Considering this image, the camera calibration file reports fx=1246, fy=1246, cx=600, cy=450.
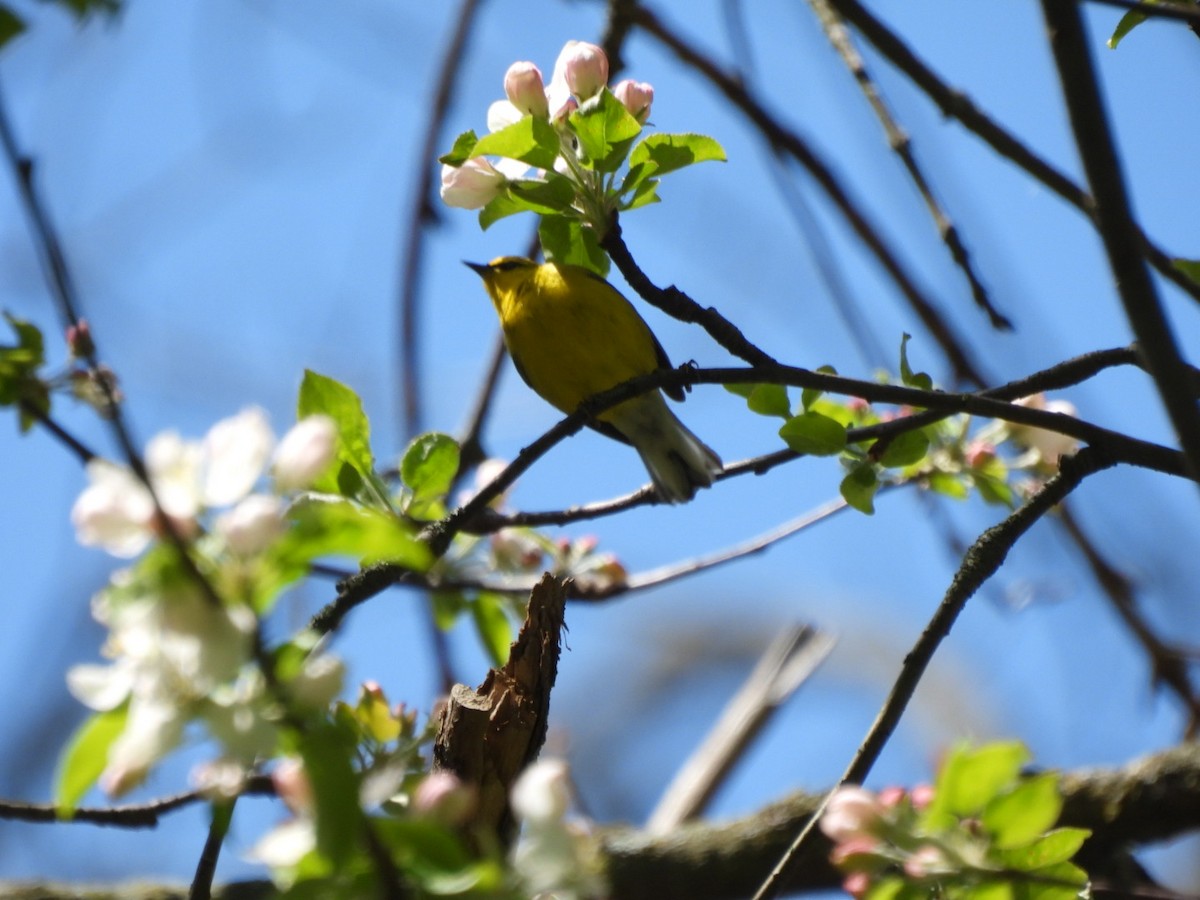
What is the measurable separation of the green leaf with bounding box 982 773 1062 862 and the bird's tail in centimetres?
198

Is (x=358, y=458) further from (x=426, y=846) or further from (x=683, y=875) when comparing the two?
(x=683, y=875)

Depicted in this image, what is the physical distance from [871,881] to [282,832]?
3.00ft

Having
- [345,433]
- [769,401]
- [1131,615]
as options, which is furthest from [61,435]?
[1131,615]

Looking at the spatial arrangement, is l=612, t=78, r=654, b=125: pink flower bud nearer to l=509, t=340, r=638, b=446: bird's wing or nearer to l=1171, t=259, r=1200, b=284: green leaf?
l=1171, t=259, r=1200, b=284: green leaf

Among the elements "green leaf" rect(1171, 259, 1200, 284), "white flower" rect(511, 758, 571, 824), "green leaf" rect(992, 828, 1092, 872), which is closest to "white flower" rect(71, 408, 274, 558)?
"white flower" rect(511, 758, 571, 824)

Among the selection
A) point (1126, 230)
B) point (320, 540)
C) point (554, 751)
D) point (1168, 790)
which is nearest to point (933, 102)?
point (1126, 230)

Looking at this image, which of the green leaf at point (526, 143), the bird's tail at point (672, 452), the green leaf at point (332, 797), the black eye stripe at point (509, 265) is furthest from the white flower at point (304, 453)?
the black eye stripe at point (509, 265)

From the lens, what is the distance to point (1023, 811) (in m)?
1.48

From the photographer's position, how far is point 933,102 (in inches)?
86.6

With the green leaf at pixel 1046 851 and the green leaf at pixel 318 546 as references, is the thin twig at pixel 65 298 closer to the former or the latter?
the green leaf at pixel 318 546

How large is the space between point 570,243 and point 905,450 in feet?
2.15

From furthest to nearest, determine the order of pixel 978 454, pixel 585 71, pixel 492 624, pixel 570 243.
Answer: pixel 492 624
pixel 978 454
pixel 570 243
pixel 585 71

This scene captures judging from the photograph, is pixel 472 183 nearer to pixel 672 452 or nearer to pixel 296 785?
pixel 296 785

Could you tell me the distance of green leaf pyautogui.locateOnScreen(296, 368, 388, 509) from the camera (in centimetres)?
183
